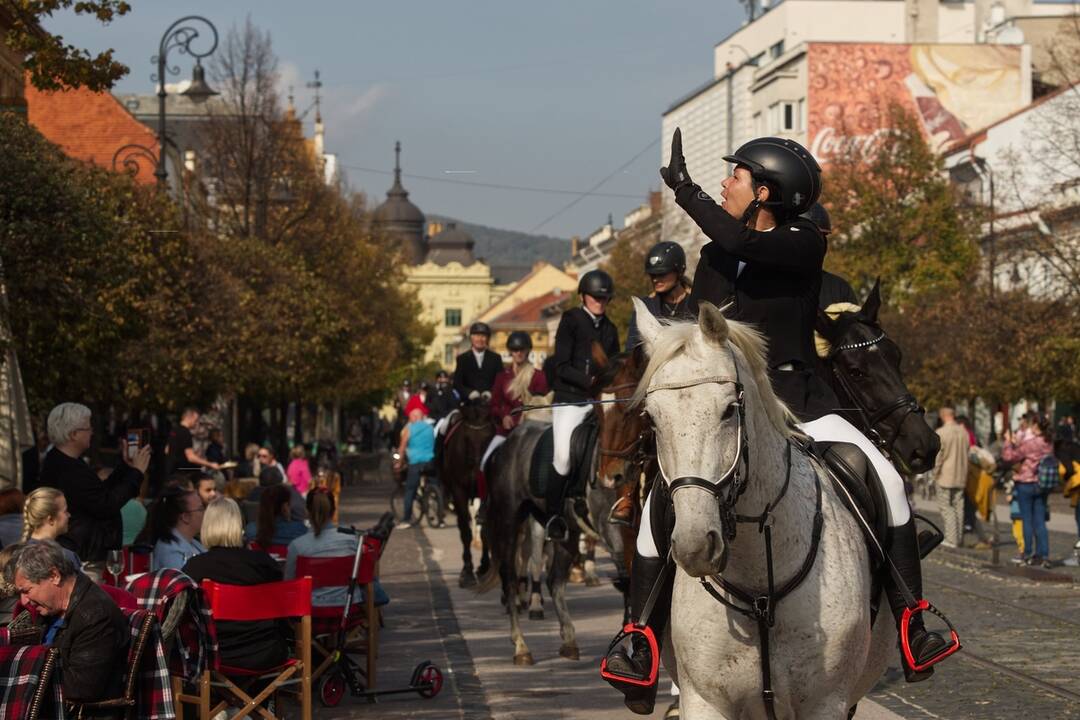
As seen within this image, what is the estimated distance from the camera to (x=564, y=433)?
13.6 metres

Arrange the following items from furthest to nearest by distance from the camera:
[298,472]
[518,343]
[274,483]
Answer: [298,472] → [518,343] → [274,483]

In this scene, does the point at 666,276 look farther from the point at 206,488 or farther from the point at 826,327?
the point at 206,488

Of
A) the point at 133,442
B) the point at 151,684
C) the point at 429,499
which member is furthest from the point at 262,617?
the point at 429,499

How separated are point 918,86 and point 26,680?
3112 inches

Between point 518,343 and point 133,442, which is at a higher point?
point 518,343

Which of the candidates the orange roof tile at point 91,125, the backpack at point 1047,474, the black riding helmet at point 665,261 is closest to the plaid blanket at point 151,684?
the black riding helmet at point 665,261

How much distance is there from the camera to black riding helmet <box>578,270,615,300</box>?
13.0 m

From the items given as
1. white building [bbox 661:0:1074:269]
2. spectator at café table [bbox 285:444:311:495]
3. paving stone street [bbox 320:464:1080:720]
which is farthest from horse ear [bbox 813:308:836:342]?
white building [bbox 661:0:1074:269]

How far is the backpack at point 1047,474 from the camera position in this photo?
75.3 feet

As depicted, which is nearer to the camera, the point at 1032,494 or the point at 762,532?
the point at 762,532

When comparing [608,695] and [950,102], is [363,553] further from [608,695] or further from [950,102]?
[950,102]

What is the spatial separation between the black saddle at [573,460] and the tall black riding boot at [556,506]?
5cm

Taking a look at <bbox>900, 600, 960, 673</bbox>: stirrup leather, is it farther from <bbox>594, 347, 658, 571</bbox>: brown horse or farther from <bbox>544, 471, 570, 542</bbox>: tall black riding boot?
<bbox>544, 471, 570, 542</bbox>: tall black riding boot

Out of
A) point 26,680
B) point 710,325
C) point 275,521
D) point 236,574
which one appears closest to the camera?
point 710,325
